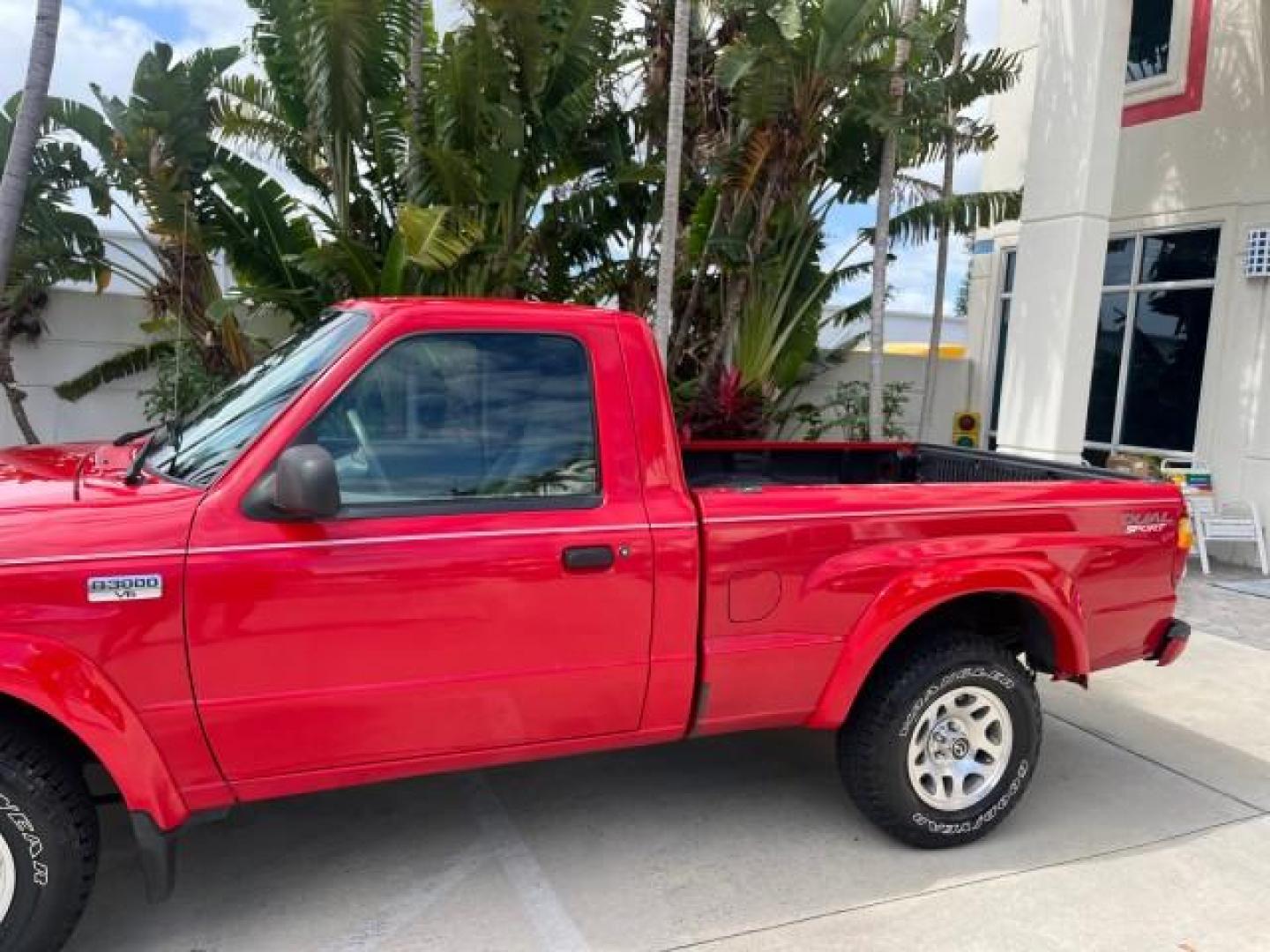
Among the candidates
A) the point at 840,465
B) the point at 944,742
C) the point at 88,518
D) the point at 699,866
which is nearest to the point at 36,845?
the point at 88,518

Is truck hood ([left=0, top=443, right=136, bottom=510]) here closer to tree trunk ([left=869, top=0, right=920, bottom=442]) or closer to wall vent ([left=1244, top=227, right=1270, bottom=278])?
tree trunk ([left=869, top=0, right=920, bottom=442])

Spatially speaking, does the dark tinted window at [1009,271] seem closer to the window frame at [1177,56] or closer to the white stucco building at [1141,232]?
the white stucco building at [1141,232]

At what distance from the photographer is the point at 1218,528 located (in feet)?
29.2

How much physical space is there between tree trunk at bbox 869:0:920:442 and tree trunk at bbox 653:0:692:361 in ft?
5.70

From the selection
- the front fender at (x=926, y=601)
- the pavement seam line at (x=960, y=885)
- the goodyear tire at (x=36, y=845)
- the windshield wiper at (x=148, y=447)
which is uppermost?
the windshield wiper at (x=148, y=447)

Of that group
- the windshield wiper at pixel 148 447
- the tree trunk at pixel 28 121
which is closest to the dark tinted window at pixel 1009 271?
the tree trunk at pixel 28 121

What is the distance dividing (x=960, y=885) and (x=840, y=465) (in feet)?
8.11

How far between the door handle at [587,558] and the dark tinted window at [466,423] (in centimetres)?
19

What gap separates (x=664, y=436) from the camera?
323cm

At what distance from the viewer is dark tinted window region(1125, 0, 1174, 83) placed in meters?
10.2

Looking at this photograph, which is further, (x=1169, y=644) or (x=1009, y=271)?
(x=1009, y=271)

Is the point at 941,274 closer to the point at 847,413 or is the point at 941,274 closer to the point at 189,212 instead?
the point at 847,413

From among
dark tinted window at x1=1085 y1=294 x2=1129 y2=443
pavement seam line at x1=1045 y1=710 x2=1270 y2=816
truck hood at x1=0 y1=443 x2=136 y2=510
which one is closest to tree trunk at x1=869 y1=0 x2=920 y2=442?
dark tinted window at x1=1085 y1=294 x2=1129 y2=443

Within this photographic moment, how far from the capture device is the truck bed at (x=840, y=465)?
16.4 feet
